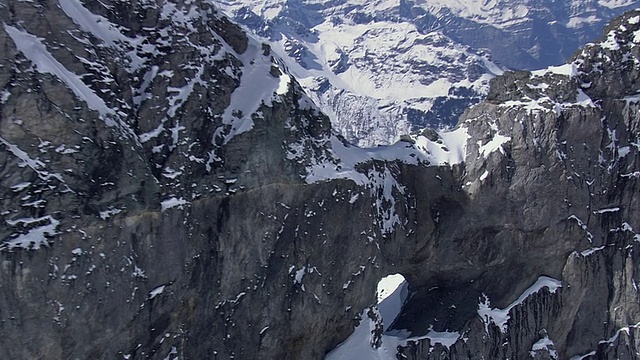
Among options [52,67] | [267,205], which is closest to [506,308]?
[267,205]

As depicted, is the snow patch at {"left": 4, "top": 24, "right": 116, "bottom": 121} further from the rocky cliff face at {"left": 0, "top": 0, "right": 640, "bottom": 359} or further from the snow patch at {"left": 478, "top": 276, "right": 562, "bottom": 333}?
the snow patch at {"left": 478, "top": 276, "right": 562, "bottom": 333}

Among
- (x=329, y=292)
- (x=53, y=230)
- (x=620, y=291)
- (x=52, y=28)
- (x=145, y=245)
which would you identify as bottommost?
(x=620, y=291)

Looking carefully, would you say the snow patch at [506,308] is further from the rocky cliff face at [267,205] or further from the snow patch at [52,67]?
the snow patch at [52,67]

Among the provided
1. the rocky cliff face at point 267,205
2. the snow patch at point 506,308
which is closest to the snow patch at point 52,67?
the rocky cliff face at point 267,205

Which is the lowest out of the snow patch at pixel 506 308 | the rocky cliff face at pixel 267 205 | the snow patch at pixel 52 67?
the snow patch at pixel 506 308

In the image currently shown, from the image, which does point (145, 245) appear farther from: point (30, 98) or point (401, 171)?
point (401, 171)

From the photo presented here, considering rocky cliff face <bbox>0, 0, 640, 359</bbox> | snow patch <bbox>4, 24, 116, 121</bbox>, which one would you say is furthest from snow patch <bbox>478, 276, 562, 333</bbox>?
snow patch <bbox>4, 24, 116, 121</bbox>

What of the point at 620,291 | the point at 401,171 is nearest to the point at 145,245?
the point at 401,171

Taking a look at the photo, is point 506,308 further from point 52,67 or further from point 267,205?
point 52,67
